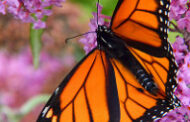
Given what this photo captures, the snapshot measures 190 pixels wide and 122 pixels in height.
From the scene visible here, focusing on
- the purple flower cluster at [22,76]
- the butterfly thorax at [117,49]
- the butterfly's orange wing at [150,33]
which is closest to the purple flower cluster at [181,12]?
the butterfly's orange wing at [150,33]

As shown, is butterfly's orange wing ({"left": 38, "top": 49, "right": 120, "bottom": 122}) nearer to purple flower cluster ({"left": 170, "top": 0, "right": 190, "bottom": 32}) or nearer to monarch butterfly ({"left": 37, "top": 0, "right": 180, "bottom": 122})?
monarch butterfly ({"left": 37, "top": 0, "right": 180, "bottom": 122})

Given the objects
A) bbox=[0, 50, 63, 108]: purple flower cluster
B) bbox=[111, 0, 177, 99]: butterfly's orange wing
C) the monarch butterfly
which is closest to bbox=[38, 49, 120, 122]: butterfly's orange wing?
the monarch butterfly

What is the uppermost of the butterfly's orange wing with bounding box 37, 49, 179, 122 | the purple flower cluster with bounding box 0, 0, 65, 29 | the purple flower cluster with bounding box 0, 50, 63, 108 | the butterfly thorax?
the purple flower cluster with bounding box 0, 0, 65, 29

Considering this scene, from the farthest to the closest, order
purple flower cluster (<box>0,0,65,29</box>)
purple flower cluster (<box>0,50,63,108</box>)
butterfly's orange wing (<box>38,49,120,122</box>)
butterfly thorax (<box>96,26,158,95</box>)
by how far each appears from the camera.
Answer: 1. purple flower cluster (<box>0,50,63,108</box>)
2. purple flower cluster (<box>0,0,65,29</box>)
3. butterfly thorax (<box>96,26,158,95</box>)
4. butterfly's orange wing (<box>38,49,120,122</box>)

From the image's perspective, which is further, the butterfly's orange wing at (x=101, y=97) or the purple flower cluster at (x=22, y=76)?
the purple flower cluster at (x=22, y=76)

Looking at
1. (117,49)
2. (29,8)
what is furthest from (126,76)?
(29,8)

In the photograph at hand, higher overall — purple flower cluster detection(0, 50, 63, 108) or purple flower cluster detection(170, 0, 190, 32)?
purple flower cluster detection(170, 0, 190, 32)

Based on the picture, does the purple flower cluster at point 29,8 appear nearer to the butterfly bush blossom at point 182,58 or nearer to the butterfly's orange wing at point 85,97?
the butterfly bush blossom at point 182,58
